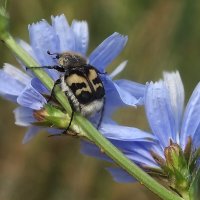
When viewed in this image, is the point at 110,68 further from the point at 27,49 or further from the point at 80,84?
the point at 80,84

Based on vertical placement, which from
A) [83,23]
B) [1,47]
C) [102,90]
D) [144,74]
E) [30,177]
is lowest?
[30,177]

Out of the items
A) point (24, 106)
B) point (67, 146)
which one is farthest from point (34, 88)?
point (67, 146)

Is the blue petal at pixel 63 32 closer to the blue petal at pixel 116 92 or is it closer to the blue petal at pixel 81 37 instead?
the blue petal at pixel 81 37

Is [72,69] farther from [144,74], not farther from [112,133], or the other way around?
[144,74]

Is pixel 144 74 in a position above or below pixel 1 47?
below

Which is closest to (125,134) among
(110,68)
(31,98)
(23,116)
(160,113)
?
(160,113)

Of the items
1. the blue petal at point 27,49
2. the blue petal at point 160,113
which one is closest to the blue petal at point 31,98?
the blue petal at point 27,49
